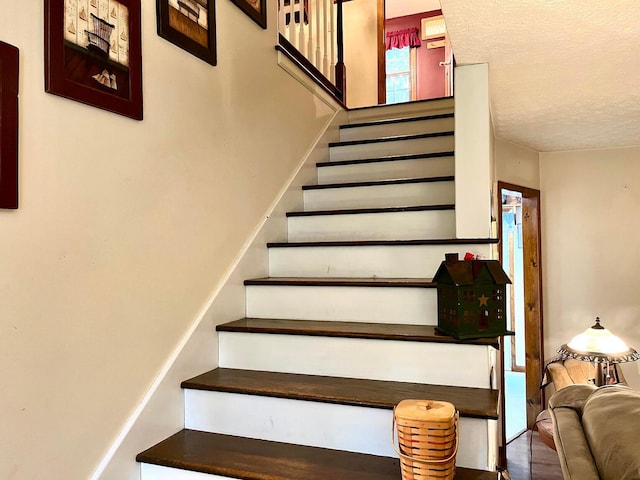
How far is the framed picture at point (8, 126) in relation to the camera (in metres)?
1.11

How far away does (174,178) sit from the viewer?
1.72 meters

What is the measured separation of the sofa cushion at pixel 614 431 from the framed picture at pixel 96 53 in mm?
1611

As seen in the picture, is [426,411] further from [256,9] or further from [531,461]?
[531,461]

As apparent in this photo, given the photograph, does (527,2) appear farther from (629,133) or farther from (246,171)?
(629,133)

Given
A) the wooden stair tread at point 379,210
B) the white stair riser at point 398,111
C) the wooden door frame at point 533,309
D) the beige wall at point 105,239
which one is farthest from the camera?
the wooden door frame at point 533,309

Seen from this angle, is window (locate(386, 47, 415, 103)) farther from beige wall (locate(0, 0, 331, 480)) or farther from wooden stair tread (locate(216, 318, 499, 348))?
wooden stair tread (locate(216, 318, 499, 348))

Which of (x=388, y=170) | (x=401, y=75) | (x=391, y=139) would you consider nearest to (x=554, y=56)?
(x=388, y=170)

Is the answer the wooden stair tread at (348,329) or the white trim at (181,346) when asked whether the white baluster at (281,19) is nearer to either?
the white trim at (181,346)

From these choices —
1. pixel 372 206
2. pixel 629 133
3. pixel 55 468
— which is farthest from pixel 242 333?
pixel 629 133

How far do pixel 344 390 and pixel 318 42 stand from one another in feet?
8.40

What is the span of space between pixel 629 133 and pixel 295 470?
361cm

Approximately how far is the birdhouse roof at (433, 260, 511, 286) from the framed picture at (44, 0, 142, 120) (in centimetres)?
116

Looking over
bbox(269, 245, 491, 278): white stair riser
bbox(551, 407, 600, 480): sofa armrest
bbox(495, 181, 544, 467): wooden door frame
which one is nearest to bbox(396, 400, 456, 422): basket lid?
bbox(551, 407, 600, 480): sofa armrest

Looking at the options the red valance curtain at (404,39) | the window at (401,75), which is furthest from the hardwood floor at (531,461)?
the red valance curtain at (404,39)
